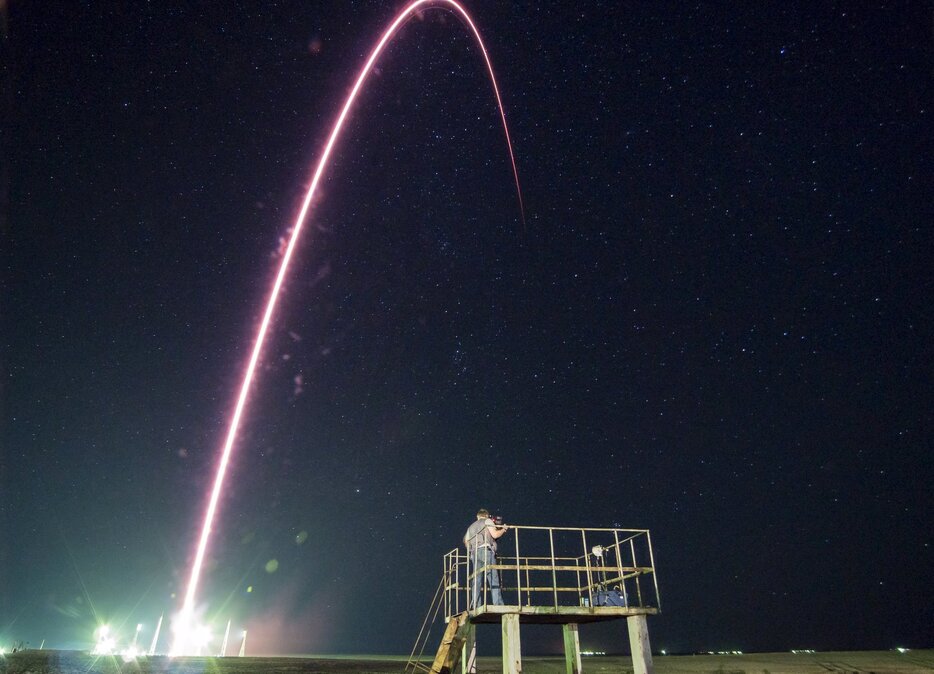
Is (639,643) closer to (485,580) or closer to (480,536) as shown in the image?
(485,580)

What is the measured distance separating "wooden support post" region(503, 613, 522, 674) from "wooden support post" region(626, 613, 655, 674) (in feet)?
9.32

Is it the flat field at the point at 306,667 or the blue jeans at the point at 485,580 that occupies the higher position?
the blue jeans at the point at 485,580

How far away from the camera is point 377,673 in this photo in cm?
1975

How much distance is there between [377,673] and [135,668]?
8310mm

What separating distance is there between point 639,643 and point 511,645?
3.23 m

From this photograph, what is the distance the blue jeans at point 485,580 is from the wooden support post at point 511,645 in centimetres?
43

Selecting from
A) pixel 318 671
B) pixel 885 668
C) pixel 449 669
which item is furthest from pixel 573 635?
pixel 885 668

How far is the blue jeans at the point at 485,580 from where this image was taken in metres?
14.1

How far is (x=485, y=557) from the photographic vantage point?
46.9ft

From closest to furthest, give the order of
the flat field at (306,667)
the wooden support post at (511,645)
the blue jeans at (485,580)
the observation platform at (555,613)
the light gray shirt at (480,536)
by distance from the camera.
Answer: the wooden support post at (511,645), the observation platform at (555,613), the blue jeans at (485,580), the light gray shirt at (480,536), the flat field at (306,667)

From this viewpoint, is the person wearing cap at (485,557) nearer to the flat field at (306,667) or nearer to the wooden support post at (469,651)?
the wooden support post at (469,651)

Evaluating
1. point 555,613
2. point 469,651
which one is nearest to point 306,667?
point 469,651

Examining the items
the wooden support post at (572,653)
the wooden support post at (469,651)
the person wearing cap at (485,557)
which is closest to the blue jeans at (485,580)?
the person wearing cap at (485,557)

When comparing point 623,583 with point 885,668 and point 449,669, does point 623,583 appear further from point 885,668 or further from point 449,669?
point 885,668
